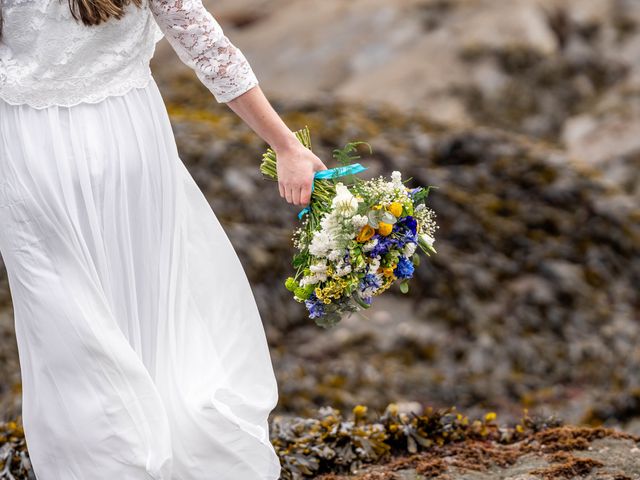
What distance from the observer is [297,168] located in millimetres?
3088

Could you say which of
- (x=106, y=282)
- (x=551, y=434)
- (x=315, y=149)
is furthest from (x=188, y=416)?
(x=315, y=149)

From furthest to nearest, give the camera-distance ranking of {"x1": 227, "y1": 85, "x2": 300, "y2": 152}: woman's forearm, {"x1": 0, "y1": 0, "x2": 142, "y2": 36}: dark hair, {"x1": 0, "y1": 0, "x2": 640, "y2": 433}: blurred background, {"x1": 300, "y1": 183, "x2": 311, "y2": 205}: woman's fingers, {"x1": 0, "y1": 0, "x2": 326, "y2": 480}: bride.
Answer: {"x1": 0, "y1": 0, "x2": 640, "y2": 433}: blurred background < {"x1": 300, "y1": 183, "x2": 311, "y2": 205}: woman's fingers < {"x1": 227, "y1": 85, "x2": 300, "y2": 152}: woman's forearm < {"x1": 0, "y1": 0, "x2": 326, "y2": 480}: bride < {"x1": 0, "y1": 0, "x2": 142, "y2": 36}: dark hair

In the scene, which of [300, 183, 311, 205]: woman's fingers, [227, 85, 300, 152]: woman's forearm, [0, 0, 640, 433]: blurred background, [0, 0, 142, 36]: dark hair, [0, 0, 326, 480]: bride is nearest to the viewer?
[0, 0, 142, 36]: dark hair

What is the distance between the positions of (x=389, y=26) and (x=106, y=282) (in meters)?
13.3

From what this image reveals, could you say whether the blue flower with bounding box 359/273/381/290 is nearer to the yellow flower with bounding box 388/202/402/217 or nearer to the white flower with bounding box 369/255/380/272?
the white flower with bounding box 369/255/380/272

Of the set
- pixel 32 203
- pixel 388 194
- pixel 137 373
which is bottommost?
pixel 137 373

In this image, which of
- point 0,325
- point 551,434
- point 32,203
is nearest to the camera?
point 32,203

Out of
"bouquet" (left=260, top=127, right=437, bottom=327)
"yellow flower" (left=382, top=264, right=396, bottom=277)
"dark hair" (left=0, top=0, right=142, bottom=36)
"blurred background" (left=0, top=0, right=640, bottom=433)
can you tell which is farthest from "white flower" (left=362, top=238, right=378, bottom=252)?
"blurred background" (left=0, top=0, right=640, bottom=433)

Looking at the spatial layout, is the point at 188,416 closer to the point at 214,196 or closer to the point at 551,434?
the point at 551,434

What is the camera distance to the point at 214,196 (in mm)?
8555

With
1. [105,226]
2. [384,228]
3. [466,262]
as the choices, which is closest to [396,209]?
[384,228]

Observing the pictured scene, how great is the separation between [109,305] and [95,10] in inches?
35.5

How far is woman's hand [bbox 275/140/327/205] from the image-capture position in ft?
10.1

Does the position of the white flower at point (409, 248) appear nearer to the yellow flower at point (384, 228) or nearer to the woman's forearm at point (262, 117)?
the yellow flower at point (384, 228)
